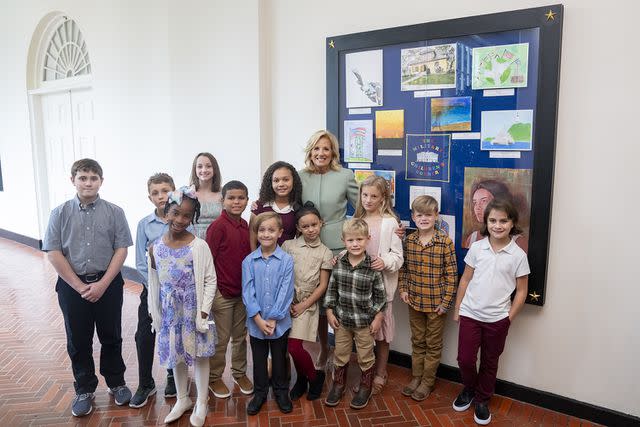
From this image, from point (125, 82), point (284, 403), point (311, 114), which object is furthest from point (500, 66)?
point (125, 82)

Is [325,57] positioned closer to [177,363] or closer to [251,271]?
[251,271]

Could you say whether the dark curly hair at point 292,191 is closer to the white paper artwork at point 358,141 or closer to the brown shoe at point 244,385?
the white paper artwork at point 358,141

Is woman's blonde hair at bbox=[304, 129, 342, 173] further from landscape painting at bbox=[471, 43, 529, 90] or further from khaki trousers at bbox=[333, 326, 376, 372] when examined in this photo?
khaki trousers at bbox=[333, 326, 376, 372]

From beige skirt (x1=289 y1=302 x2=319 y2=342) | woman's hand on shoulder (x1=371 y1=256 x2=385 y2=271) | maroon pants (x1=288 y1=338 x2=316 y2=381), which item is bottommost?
maroon pants (x1=288 y1=338 x2=316 y2=381)

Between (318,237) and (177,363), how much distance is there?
46.8 inches

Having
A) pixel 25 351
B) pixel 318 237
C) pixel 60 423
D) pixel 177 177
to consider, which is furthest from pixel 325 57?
→ pixel 25 351

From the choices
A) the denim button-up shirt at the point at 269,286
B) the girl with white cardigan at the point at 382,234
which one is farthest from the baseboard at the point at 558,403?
the denim button-up shirt at the point at 269,286

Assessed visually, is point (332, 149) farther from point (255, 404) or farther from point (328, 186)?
point (255, 404)

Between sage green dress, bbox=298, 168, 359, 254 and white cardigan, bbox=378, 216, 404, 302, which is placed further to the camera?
sage green dress, bbox=298, 168, 359, 254

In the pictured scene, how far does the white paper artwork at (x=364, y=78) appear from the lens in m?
3.63

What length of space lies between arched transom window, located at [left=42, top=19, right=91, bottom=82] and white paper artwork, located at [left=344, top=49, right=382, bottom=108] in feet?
15.4

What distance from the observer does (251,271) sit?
302 cm

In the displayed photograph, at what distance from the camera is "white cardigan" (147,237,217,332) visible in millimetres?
2820

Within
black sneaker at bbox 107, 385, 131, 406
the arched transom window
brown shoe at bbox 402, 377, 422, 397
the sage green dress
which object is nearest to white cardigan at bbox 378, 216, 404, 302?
the sage green dress
